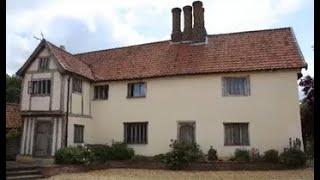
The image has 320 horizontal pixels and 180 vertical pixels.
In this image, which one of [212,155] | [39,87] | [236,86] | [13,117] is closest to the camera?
[212,155]

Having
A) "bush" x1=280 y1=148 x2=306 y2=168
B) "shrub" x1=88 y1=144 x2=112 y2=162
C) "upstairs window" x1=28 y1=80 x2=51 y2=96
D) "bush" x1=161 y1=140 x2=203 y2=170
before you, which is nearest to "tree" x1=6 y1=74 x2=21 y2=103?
"upstairs window" x1=28 y1=80 x2=51 y2=96

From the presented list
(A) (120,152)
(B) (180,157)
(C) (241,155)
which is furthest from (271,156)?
→ (A) (120,152)

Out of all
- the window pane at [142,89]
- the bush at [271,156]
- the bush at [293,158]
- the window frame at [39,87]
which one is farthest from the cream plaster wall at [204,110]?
the window frame at [39,87]

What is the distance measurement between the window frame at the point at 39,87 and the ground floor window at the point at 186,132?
335 inches

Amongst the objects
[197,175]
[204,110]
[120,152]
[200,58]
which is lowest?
[197,175]

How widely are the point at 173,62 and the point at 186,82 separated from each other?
222cm

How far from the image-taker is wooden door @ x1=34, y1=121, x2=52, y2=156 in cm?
2297

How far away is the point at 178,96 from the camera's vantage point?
23719 millimetres

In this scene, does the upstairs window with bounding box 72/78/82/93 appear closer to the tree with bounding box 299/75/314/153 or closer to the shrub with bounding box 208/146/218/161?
the shrub with bounding box 208/146/218/161

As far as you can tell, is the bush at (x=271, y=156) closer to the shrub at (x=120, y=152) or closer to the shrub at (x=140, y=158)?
the shrub at (x=140, y=158)

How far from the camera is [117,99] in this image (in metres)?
25.4

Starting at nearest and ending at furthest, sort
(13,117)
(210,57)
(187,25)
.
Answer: (210,57) → (13,117) → (187,25)

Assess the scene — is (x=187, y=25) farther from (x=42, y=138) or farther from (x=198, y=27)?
(x=42, y=138)

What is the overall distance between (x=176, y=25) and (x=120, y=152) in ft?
34.3
